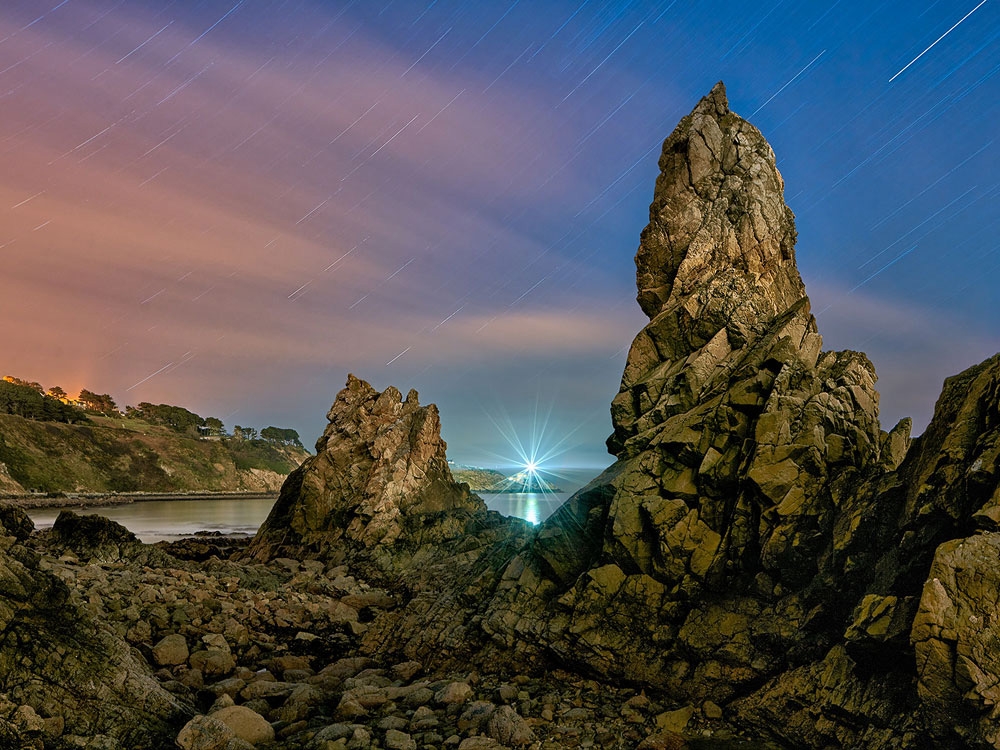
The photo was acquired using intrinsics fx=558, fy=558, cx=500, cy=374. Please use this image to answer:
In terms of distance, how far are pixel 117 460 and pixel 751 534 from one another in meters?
178

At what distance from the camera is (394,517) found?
1766 inches

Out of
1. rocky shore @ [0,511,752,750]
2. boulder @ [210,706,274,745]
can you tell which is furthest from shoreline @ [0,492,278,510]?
boulder @ [210,706,274,745]

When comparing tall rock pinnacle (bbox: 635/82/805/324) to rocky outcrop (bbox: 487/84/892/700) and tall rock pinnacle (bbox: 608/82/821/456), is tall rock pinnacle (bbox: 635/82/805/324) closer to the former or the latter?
tall rock pinnacle (bbox: 608/82/821/456)

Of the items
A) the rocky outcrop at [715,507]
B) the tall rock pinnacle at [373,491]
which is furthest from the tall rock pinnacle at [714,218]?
the tall rock pinnacle at [373,491]

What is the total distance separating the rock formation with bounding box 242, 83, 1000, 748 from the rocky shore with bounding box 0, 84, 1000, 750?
0.06 m

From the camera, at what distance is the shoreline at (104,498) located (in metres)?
104

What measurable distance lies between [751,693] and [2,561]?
1869cm

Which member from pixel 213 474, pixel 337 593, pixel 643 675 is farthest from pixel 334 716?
pixel 213 474

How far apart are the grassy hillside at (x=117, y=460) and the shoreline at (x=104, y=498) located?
20.5ft

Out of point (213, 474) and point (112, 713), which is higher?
point (213, 474)

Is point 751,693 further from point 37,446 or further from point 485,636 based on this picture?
point 37,446

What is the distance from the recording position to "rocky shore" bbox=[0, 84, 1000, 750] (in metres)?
11.6

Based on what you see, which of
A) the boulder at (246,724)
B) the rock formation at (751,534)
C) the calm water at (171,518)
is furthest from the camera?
the calm water at (171,518)

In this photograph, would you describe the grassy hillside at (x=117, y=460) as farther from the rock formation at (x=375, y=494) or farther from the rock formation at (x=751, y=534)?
the rock formation at (x=751, y=534)
